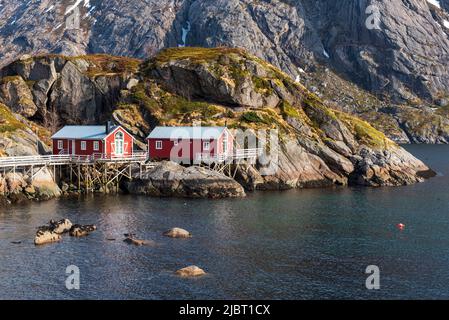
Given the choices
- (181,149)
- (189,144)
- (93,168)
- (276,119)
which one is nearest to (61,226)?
(93,168)

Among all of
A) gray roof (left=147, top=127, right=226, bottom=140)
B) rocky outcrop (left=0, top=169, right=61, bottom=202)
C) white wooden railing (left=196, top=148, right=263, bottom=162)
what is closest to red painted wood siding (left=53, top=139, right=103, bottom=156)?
rocky outcrop (left=0, top=169, right=61, bottom=202)

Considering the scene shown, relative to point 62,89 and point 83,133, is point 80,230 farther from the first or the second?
point 62,89

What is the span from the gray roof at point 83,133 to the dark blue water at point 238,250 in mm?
12701

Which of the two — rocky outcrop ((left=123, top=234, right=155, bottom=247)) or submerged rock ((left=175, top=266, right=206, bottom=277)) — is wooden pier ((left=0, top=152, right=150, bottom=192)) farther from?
submerged rock ((left=175, top=266, right=206, bottom=277))

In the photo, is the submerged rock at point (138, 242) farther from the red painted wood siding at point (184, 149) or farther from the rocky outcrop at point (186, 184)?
the red painted wood siding at point (184, 149)

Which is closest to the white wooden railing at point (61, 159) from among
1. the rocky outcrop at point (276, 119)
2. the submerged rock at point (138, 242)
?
the rocky outcrop at point (276, 119)

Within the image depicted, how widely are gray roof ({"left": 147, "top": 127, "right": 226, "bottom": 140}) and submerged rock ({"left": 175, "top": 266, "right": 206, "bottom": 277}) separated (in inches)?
1958

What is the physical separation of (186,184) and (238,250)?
3235 centimetres

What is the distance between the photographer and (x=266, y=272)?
4472cm

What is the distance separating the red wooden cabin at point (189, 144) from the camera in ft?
302

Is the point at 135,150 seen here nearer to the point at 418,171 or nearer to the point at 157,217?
the point at 157,217
